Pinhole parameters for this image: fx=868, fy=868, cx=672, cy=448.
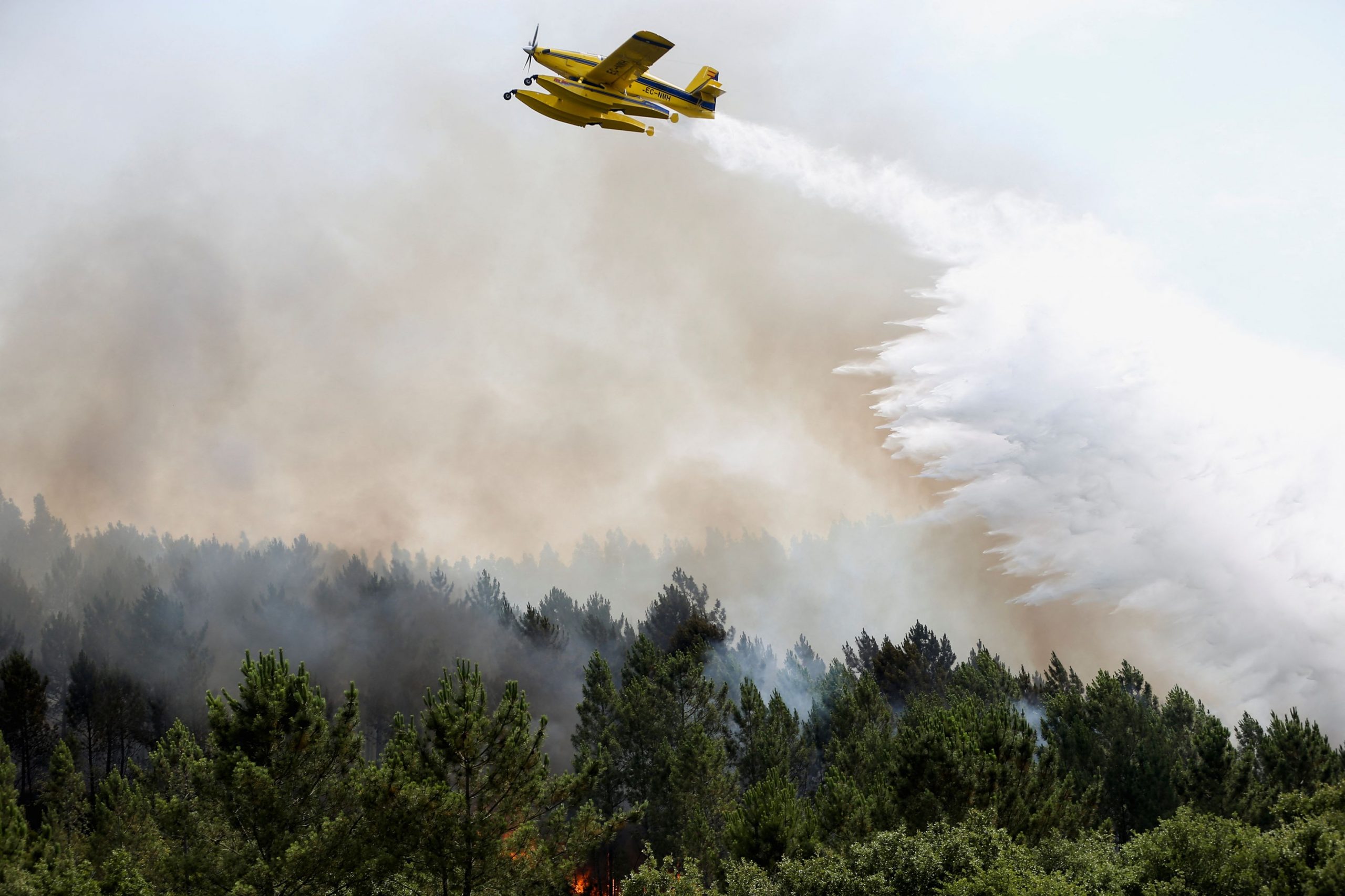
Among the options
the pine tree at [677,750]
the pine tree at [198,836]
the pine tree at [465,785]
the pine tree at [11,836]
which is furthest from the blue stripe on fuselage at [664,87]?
the pine tree at [677,750]

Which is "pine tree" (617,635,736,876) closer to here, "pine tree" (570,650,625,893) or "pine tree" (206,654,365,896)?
"pine tree" (570,650,625,893)

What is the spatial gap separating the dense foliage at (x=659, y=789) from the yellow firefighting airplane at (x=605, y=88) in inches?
1092

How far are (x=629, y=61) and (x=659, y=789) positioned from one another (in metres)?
47.5

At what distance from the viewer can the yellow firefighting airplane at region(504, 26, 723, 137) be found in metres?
41.8

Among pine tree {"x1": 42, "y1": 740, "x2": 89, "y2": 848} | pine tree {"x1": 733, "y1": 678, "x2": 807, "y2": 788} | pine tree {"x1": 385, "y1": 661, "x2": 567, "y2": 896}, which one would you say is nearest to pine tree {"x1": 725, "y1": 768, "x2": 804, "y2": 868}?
pine tree {"x1": 385, "y1": 661, "x2": 567, "y2": 896}

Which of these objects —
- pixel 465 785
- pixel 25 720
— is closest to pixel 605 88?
pixel 465 785

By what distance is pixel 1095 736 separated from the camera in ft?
203

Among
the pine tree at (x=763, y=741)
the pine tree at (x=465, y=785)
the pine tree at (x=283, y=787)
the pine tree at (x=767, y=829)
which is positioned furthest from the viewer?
the pine tree at (x=763, y=741)

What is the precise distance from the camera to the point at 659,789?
62000mm

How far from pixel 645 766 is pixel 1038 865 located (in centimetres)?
3673

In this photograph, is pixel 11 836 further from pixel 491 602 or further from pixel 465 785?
pixel 491 602

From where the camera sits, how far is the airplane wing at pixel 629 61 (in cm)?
4078

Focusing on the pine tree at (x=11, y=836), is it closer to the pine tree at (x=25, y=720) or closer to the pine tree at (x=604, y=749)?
the pine tree at (x=604, y=749)

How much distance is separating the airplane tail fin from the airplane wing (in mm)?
5770
